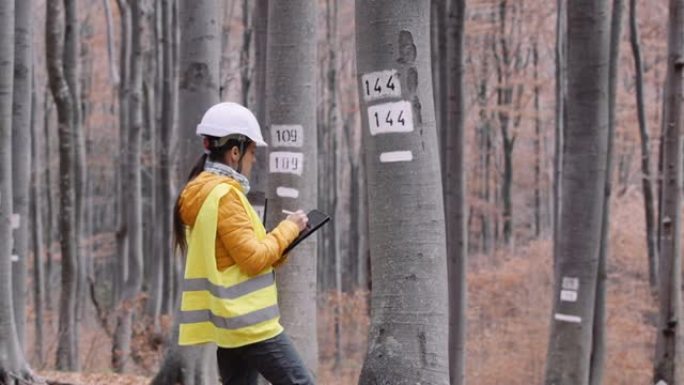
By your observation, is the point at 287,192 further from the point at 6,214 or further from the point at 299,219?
the point at 299,219

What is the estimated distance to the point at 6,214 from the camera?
7.38 metres

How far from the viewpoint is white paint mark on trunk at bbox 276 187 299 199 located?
6.83 metres

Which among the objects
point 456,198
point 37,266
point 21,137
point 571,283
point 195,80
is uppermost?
point 195,80

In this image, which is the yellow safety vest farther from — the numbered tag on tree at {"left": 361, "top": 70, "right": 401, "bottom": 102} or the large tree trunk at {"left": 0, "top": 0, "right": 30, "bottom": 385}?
the large tree trunk at {"left": 0, "top": 0, "right": 30, "bottom": 385}

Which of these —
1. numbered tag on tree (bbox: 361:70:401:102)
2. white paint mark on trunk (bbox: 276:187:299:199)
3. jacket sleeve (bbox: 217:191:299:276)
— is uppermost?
numbered tag on tree (bbox: 361:70:401:102)

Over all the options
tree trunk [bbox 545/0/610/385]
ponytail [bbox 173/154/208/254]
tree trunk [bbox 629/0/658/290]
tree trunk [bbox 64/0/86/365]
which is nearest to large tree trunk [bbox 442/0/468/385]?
tree trunk [bbox 545/0/610/385]

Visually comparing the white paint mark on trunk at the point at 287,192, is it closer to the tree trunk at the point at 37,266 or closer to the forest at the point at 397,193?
the forest at the point at 397,193

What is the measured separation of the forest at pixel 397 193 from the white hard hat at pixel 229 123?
0.55 feet

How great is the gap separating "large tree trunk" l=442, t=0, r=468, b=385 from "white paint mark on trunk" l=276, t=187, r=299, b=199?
14.6 ft

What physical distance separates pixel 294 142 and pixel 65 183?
7.61 metres

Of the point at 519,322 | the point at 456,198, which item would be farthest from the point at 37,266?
the point at 456,198

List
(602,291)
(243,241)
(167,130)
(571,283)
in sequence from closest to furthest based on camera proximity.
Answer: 1. (243,241)
2. (571,283)
3. (602,291)
4. (167,130)

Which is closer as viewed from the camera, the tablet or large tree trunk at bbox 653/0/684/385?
the tablet

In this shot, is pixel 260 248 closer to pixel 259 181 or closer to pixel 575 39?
pixel 259 181
